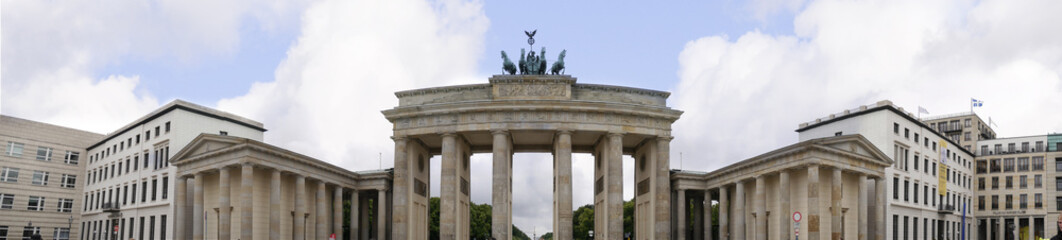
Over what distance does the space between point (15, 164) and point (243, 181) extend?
4060cm

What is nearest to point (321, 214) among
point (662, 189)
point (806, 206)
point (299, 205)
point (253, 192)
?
point (299, 205)

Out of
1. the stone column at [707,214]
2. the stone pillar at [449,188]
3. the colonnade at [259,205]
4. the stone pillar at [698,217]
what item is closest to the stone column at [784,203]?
the stone column at [707,214]

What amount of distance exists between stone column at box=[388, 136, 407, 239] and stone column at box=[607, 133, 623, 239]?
1463cm

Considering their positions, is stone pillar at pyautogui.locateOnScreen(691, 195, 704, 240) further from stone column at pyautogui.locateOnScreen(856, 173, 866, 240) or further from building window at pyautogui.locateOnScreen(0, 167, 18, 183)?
building window at pyautogui.locateOnScreen(0, 167, 18, 183)

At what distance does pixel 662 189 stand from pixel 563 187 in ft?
25.1

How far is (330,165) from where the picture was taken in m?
66.1

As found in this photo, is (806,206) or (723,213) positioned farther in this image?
(723,213)

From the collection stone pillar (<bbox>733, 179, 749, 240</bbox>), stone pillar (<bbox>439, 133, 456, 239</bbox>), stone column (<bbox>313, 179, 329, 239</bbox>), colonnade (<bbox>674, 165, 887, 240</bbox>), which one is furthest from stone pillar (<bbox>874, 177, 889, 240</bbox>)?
stone column (<bbox>313, 179, 329, 239</bbox>)

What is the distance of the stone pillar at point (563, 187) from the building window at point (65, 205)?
5298cm

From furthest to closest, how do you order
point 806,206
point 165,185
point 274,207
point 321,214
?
point 165,185 < point 321,214 < point 274,207 < point 806,206

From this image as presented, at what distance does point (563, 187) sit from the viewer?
6469 cm

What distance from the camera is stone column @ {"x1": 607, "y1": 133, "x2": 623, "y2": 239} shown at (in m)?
64.8

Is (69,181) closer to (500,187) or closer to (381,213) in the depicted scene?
(381,213)

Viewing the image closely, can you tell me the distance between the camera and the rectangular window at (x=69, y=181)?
88.7 metres
